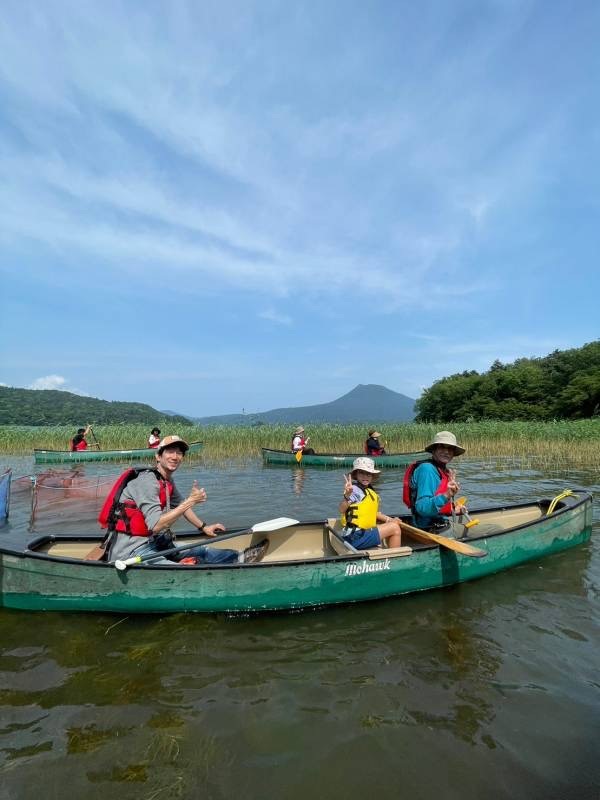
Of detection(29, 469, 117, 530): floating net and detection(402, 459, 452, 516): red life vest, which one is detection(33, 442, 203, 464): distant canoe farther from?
detection(402, 459, 452, 516): red life vest

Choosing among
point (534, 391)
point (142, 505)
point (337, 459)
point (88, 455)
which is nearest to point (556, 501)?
point (142, 505)

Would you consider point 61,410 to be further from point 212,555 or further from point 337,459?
point 212,555

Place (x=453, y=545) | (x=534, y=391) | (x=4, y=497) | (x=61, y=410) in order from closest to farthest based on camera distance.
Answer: (x=453, y=545) < (x=4, y=497) < (x=534, y=391) < (x=61, y=410)

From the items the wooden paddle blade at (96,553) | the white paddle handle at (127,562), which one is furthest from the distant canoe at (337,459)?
the white paddle handle at (127,562)

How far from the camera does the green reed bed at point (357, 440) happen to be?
19.7 metres

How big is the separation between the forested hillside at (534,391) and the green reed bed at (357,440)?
2630cm

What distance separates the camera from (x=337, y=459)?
18.3m

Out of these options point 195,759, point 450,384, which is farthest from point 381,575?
point 450,384

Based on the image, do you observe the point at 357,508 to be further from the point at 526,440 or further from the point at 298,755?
the point at 526,440

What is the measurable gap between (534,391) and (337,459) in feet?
154

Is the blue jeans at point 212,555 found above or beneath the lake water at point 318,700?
above

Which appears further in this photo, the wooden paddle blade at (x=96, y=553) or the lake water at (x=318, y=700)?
the wooden paddle blade at (x=96, y=553)

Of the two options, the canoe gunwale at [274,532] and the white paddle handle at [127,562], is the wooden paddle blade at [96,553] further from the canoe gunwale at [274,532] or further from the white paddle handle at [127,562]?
Result: the white paddle handle at [127,562]

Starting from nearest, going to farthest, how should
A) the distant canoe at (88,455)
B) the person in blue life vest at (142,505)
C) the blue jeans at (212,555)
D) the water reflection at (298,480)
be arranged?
the person in blue life vest at (142,505) → the blue jeans at (212,555) → the water reflection at (298,480) → the distant canoe at (88,455)
